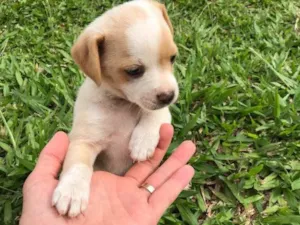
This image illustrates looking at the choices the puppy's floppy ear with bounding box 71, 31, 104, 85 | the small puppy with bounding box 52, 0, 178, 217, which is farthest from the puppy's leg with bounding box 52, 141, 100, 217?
the puppy's floppy ear with bounding box 71, 31, 104, 85

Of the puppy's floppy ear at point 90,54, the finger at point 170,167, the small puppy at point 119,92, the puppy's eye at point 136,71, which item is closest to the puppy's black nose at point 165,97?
the small puppy at point 119,92

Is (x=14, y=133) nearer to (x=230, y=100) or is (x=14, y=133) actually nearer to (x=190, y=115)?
(x=190, y=115)

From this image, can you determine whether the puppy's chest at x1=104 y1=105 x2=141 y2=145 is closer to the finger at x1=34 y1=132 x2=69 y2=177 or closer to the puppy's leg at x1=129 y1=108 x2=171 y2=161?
the puppy's leg at x1=129 y1=108 x2=171 y2=161

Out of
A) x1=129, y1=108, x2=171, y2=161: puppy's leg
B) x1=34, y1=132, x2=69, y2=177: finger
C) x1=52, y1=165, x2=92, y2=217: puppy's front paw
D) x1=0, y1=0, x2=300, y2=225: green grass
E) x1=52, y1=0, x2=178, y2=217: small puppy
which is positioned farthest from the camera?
x1=0, y1=0, x2=300, y2=225: green grass

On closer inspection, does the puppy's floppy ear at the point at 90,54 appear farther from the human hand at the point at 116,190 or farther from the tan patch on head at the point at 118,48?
the human hand at the point at 116,190

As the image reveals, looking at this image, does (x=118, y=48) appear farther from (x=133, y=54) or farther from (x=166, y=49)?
(x=166, y=49)

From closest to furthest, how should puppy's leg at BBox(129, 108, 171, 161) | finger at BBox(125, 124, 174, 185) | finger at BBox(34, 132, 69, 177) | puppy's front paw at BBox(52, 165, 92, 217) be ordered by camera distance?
puppy's front paw at BBox(52, 165, 92, 217) < finger at BBox(34, 132, 69, 177) < puppy's leg at BBox(129, 108, 171, 161) < finger at BBox(125, 124, 174, 185)

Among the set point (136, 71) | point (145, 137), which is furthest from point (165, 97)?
point (145, 137)

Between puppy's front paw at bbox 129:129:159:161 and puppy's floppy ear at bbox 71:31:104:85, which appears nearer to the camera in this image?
puppy's floppy ear at bbox 71:31:104:85

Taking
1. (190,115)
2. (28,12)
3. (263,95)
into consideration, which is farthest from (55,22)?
(263,95)
